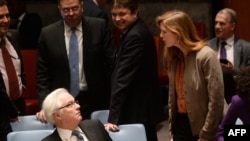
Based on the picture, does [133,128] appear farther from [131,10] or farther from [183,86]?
[131,10]

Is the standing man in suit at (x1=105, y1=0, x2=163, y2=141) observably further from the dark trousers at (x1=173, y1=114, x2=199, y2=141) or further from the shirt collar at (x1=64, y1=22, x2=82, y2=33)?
the shirt collar at (x1=64, y1=22, x2=82, y2=33)

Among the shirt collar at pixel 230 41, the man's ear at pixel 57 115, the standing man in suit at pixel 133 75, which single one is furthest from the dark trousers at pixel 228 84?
the man's ear at pixel 57 115

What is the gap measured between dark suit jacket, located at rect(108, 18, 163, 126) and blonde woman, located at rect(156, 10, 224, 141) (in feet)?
0.79

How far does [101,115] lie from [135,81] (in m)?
0.37

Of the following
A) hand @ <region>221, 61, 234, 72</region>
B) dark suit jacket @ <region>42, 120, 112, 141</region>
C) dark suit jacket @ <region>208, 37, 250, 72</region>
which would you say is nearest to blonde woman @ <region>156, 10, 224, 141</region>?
dark suit jacket @ <region>42, 120, 112, 141</region>

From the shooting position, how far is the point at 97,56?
434 centimetres

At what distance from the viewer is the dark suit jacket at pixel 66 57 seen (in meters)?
4.29

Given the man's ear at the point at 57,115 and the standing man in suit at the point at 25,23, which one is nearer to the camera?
the man's ear at the point at 57,115

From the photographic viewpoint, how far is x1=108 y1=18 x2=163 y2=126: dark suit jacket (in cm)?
387

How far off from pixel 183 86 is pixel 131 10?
0.65 metres

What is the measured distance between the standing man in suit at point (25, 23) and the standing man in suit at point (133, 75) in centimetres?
250

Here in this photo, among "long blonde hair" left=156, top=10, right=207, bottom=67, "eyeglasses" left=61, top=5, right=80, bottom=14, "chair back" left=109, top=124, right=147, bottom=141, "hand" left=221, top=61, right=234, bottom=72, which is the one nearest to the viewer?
"long blonde hair" left=156, top=10, right=207, bottom=67

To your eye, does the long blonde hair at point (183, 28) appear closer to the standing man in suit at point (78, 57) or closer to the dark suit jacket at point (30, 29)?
the standing man in suit at point (78, 57)

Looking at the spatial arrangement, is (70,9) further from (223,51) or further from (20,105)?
(223,51)
